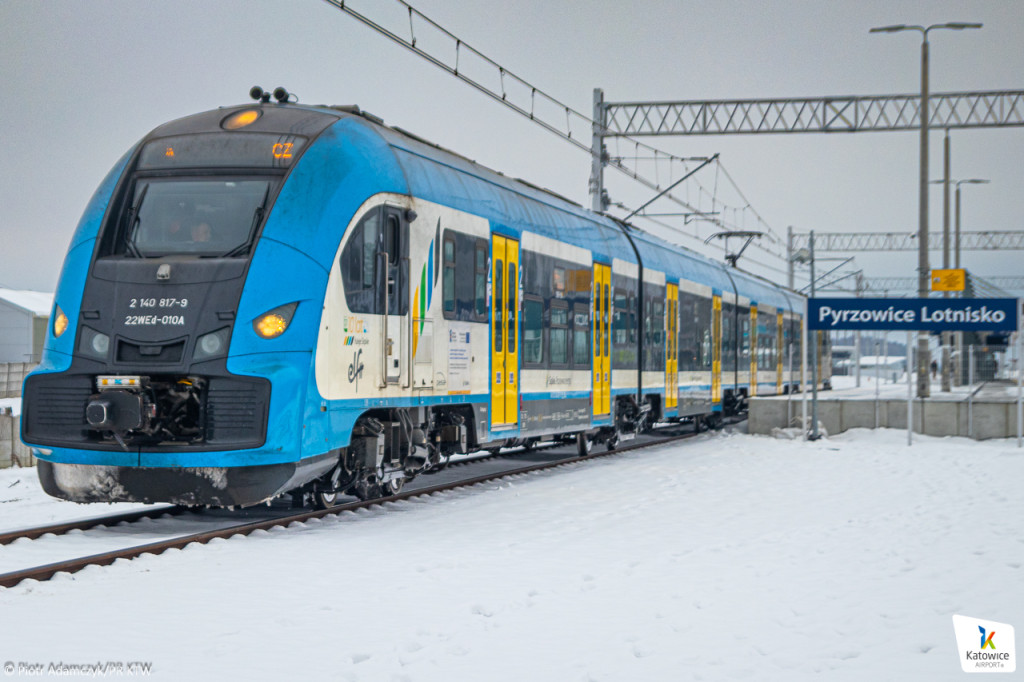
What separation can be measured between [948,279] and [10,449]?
2388 centimetres

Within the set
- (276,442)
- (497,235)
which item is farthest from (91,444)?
(497,235)

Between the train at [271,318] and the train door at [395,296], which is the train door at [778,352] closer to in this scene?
the train at [271,318]

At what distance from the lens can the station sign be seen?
1155 inches

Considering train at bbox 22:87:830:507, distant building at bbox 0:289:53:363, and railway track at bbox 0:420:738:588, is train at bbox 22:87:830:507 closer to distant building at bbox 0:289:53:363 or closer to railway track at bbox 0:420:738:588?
railway track at bbox 0:420:738:588

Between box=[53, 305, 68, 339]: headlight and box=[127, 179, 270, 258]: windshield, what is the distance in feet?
2.65

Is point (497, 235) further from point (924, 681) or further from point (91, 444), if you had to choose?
point (924, 681)

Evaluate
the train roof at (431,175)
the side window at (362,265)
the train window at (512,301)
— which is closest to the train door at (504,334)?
the train window at (512,301)

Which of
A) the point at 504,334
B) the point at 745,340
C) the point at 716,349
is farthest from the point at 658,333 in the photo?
the point at 745,340

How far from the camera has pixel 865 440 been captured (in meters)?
22.1

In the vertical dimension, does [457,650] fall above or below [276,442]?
below

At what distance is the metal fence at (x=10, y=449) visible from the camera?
53.0 feet

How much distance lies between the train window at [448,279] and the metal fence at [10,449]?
8.11 meters

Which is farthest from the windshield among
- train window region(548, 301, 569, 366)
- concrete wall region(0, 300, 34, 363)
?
concrete wall region(0, 300, 34, 363)

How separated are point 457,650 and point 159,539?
4102mm
